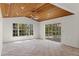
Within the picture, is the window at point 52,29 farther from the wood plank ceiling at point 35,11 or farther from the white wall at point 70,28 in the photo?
the wood plank ceiling at point 35,11

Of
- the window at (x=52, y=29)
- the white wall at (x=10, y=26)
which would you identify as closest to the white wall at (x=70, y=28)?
the window at (x=52, y=29)

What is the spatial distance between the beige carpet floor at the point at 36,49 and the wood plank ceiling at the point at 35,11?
0.53 m

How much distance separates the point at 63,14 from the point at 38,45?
83 centimetres

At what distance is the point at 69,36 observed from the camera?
253 cm

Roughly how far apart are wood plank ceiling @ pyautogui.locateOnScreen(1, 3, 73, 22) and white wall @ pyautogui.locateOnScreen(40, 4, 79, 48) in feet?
0.32

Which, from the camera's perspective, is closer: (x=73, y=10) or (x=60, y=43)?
(x=73, y=10)

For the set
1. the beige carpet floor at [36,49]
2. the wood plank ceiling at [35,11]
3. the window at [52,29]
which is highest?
the wood plank ceiling at [35,11]

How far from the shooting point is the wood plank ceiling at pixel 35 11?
92.5 inches

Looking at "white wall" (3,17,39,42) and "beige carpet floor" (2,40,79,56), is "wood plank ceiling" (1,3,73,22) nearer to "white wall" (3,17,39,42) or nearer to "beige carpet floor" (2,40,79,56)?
"white wall" (3,17,39,42)

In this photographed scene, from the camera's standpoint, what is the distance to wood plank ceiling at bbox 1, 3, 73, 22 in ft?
7.71

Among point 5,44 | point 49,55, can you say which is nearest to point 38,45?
point 49,55

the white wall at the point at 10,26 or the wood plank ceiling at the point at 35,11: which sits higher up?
the wood plank ceiling at the point at 35,11

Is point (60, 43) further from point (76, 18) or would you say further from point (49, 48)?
point (76, 18)

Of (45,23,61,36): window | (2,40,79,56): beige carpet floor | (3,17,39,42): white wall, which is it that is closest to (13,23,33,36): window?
(3,17,39,42): white wall
